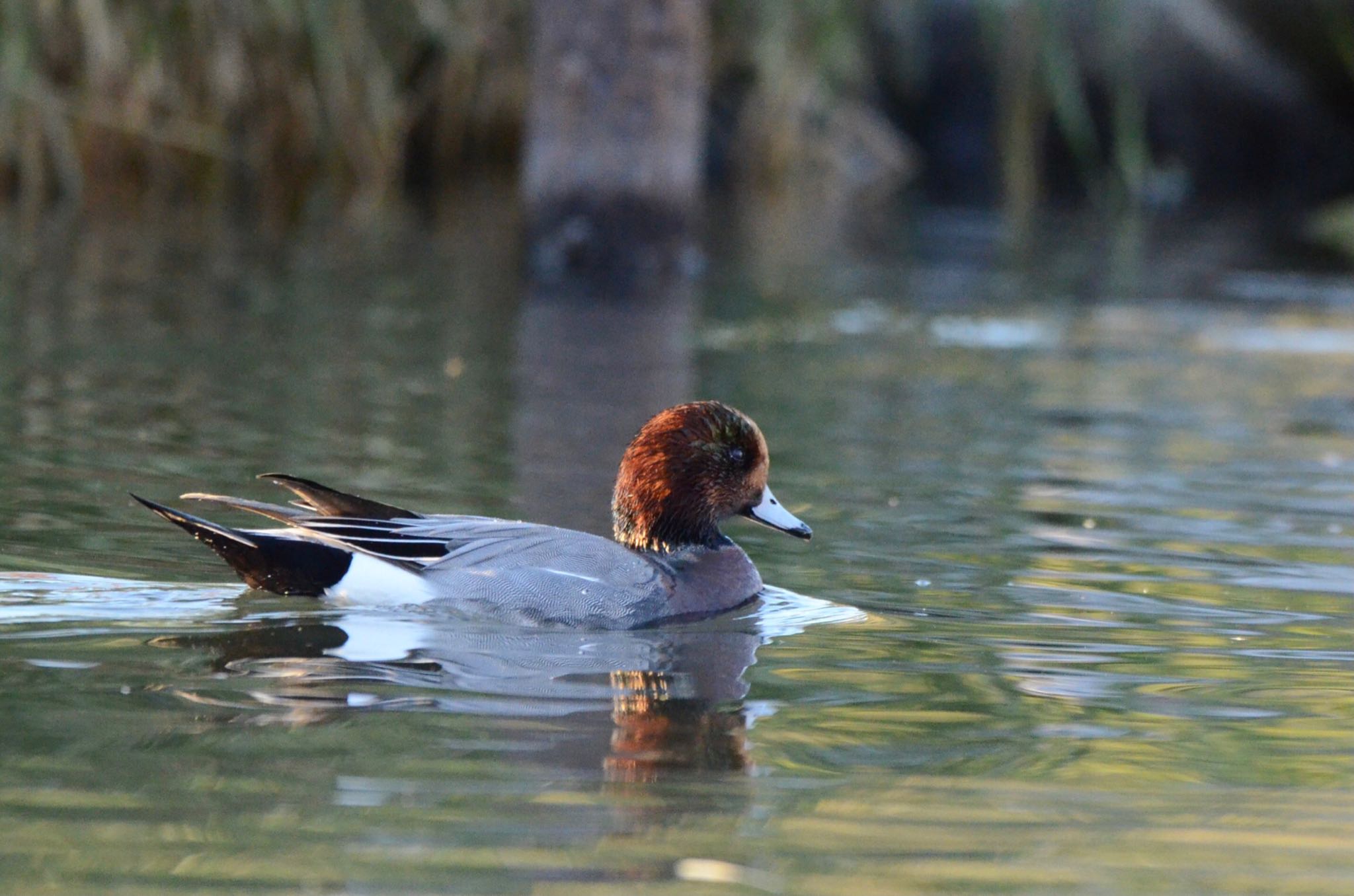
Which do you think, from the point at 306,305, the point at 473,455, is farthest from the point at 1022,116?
the point at 473,455

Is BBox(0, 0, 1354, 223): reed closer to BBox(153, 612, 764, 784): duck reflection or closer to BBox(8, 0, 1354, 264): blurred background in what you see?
BBox(8, 0, 1354, 264): blurred background

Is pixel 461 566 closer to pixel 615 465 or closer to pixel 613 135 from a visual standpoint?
pixel 615 465

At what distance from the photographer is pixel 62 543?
5.48m

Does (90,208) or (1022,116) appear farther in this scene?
(1022,116)

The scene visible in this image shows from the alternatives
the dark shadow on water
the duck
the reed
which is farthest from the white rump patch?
the reed

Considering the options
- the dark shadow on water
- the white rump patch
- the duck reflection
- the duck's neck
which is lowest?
the duck reflection

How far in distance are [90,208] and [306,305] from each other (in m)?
5.10

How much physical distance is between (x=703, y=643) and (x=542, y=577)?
401 millimetres

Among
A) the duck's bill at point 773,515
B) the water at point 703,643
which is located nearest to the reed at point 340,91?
the water at point 703,643

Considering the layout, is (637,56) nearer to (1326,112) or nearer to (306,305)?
(306,305)

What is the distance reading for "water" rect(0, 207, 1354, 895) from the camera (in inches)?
131

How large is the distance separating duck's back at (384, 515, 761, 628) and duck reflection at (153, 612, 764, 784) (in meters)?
0.05

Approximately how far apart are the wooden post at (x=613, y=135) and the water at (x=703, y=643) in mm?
1936

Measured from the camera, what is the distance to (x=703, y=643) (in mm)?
4934
